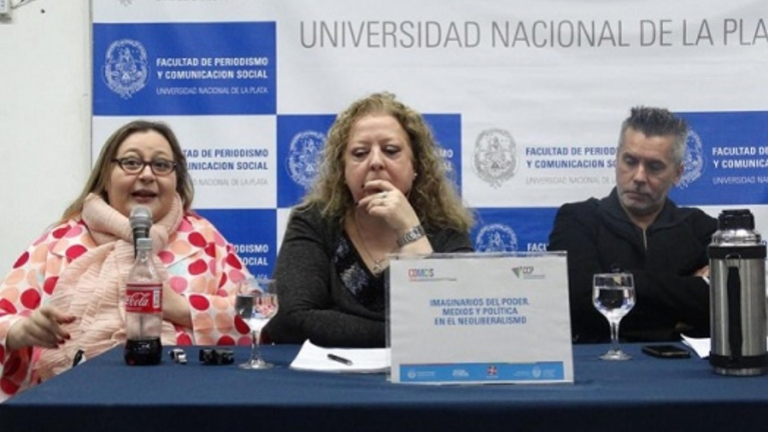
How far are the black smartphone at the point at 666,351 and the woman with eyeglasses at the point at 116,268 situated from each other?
109cm

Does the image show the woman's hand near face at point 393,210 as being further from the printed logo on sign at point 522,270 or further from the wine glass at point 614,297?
the printed logo on sign at point 522,270

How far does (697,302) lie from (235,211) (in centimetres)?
173

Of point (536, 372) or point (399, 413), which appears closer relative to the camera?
point (399, 413)

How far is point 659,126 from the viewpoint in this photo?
303 centimetres

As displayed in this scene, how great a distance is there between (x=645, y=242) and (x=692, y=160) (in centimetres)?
76

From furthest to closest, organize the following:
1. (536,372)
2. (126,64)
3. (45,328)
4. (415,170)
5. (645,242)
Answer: (126,64) < (645,242) < (415,170) < (45,328) < (536,372)

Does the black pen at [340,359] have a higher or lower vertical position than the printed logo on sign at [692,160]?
lower

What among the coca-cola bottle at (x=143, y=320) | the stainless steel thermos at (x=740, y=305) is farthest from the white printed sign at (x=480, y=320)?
the coca-cola bottle at (x=143, y=320)

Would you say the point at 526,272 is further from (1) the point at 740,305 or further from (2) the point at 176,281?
(2) the point at 176,281

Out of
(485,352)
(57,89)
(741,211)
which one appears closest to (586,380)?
(485,352)

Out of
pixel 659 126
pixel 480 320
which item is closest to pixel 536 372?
pixel 480 320

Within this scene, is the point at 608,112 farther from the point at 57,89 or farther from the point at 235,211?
the point at 57,89

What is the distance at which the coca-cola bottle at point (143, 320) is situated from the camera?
67.4 inches

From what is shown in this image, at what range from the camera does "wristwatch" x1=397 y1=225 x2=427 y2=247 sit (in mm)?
2273
